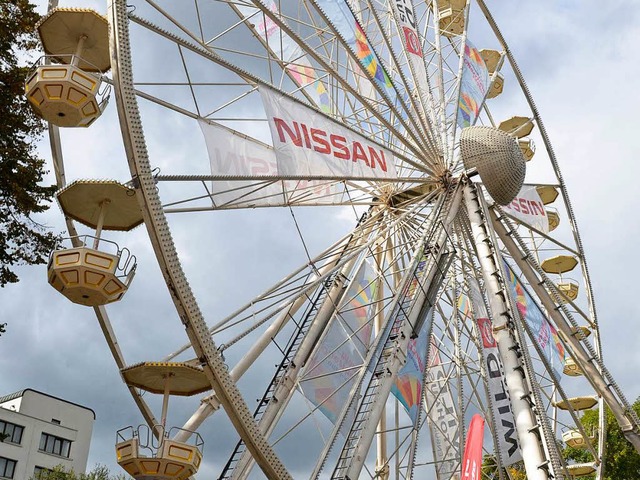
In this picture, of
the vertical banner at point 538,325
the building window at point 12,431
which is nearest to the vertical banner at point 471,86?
the vertical banner at point 538,325

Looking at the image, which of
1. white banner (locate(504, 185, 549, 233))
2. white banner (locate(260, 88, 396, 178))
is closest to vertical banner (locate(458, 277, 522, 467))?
white banner (locate(504, 185, 549, 233))

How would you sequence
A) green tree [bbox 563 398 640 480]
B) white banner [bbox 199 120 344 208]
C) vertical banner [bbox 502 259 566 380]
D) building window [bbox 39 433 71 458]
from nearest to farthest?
1. white banner [bbox 199 120 344 208]
2. vertical banner [bbox 502 259 566 380]
3. green tree [bbox 563 398 640 480]
4. building window [bbox 39 433 71 458]

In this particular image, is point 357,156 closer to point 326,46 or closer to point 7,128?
point 326,46

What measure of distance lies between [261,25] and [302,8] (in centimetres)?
94

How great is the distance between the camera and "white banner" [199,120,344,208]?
41.3 ft

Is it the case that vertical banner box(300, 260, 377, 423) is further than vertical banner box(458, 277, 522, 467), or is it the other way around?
vertical banner box(300, 260, 377, 423)

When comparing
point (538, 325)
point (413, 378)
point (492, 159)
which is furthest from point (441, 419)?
point (492, 159)

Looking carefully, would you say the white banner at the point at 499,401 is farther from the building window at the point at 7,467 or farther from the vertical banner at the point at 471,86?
the building window at the point at 7,467

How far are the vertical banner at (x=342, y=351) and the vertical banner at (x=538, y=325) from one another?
296cm

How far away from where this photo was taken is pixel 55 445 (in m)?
40.5

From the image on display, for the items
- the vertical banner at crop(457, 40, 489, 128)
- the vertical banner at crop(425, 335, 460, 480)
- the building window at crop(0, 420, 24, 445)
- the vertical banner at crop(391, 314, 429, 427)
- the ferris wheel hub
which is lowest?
the vertical banner at crop(391, 314, 429, 427)

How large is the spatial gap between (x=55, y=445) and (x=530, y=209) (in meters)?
27.2

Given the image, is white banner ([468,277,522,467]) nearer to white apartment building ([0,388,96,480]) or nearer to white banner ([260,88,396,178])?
white banner ([260,88,396,178])

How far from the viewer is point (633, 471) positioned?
34406 millimetres
